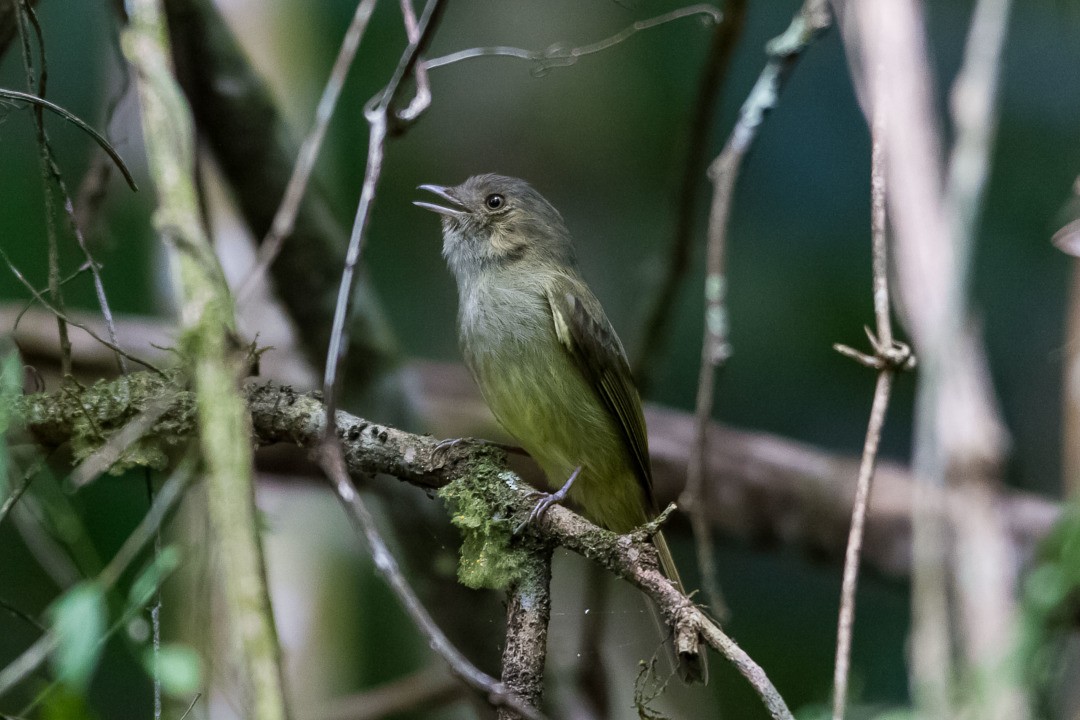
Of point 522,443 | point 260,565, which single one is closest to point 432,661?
point 522,443

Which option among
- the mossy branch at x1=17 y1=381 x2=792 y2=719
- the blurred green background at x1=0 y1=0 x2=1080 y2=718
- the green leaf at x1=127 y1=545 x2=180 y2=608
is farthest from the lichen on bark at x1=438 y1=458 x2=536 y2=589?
the blurred green background at x1=0 y1=0 x2=1080 y2=718

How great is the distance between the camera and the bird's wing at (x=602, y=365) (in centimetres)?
391

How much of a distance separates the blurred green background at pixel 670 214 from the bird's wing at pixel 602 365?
2009 mm

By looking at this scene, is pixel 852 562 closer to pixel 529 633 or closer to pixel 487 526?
pixel 529 633

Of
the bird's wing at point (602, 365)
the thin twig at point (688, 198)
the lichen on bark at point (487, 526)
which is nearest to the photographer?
the lichen on bark at point (487, 526)

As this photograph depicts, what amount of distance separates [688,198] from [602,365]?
125 centimetres

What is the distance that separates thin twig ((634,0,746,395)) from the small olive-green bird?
830 millimetres

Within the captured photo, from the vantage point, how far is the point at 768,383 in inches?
295

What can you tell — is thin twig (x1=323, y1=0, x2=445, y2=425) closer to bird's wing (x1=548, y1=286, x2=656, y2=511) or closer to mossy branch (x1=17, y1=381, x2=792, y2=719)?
mossy branch (x1=17, y1=381, x2=792, y2=719)

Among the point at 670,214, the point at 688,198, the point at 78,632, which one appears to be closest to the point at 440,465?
the point at 78,632

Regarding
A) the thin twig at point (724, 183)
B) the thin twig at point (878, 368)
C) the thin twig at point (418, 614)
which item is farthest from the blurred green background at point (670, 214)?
the thin twig at point (418, 614)

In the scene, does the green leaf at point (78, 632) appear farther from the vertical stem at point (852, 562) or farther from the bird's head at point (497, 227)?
the bird's head at point (497, 227)

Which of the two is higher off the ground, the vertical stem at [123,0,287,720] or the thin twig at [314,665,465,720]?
the vertical stem at [123,0,287,720]

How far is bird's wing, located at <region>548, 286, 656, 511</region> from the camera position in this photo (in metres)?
3.91
